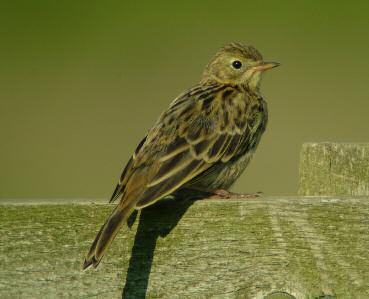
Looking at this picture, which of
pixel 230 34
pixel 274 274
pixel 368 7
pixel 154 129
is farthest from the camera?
pixel 368 7

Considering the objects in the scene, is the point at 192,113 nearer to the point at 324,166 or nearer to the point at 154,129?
the point at 154,129

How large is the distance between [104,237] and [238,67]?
3918 mm

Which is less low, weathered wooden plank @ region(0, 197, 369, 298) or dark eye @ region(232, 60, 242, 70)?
dark eye @ region(232, 60, 242, 70)

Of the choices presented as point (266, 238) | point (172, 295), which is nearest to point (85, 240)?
point (172, 295)

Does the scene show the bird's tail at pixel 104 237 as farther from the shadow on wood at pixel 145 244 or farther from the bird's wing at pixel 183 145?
the bird's wing at pixel 183 145

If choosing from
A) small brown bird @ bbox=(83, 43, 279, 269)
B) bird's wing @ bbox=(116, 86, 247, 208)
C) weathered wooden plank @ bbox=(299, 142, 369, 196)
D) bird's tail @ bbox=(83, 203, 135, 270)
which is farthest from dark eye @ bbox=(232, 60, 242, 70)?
bird's tail @ bbox=(83, 203, 135, 270)

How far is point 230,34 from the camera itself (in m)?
16.2

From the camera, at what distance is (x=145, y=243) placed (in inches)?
150

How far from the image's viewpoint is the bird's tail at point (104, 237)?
11.9ft

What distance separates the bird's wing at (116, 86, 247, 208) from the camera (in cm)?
471

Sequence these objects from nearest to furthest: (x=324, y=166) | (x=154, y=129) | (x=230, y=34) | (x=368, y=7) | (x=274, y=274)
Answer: (x=274, y=274)
(x=324, y=166)
(x=154, y=129)
(x=230, y=34)
(x=368, y=7)

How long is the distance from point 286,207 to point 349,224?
0.28 metres

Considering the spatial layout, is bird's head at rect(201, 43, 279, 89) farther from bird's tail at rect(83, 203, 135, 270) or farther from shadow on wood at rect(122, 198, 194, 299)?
bird's tail at rect(83, 203, 135, 270)


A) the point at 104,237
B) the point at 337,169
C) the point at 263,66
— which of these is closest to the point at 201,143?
the point at 337,169
